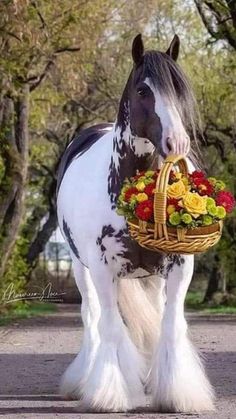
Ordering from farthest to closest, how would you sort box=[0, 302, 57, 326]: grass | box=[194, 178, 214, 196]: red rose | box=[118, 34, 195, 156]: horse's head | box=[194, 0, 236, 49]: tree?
box=[0, 302, 57, 326]: grass
box=[194, 0, 236, 49]: tree
box=[194, 178, 214, 196]: red rose
box=[118, 34, 195, 156]: horse's head

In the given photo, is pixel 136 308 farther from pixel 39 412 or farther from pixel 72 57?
pixel 72 57

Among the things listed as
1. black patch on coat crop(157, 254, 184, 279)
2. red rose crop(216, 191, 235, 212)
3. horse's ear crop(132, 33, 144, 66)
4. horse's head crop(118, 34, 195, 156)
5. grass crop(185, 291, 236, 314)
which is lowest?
grass crop(185, 291, 236, 314)

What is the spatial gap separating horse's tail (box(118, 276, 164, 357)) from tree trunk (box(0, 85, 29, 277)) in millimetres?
10765

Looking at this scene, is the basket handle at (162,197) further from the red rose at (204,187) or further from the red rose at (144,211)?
the red rose at (204,187)

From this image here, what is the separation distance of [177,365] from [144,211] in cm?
113

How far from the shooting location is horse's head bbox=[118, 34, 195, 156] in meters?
6.39

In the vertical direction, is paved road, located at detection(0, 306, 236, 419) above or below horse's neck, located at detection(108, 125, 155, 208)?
below

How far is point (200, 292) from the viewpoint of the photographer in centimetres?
3319

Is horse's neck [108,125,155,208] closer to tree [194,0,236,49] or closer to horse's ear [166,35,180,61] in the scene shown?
horse's ear [166,35,180,61]

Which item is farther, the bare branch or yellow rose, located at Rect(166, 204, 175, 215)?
the bare branch

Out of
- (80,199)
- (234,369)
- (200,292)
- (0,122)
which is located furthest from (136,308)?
(200,292)

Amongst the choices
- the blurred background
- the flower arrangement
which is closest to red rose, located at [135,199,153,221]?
the flower arrangement

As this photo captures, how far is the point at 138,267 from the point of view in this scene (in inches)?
276

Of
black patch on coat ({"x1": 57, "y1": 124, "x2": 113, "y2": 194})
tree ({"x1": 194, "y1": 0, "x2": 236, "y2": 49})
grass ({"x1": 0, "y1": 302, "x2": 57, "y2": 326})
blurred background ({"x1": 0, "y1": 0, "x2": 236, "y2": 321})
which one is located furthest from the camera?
grass ({"x1": 0, "y1": 302, "x2": 57, "y2": 326})
